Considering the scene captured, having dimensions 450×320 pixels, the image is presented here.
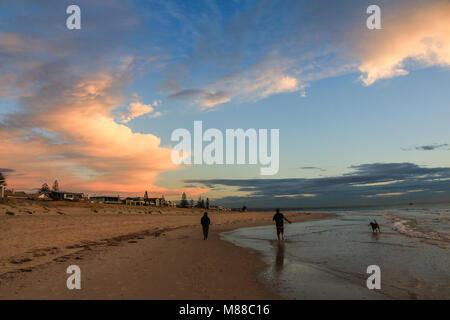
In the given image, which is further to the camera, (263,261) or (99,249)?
(99,249)

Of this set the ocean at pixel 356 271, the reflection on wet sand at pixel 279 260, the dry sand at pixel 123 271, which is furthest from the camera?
the reflection on wet sand at pixel 279 260

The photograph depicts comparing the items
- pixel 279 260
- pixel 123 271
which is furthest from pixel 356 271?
pixel 123 271

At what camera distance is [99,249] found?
16.7m

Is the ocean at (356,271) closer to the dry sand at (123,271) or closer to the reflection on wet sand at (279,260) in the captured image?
the reflection on wet sand at (279,260)

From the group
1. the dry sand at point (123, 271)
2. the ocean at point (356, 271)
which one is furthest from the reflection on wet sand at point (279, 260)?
the dry sand at point (123, 271)

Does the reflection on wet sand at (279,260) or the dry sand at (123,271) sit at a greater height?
the dry sand at (123,271)

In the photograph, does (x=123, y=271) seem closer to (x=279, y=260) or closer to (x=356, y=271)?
(x=279, y=260)

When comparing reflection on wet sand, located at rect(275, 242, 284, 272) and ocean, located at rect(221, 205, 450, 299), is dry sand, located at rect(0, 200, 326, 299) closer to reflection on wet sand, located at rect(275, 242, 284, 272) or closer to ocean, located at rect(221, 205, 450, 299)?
reflection on wet sand, located at rect(275, 242, 284, 272)

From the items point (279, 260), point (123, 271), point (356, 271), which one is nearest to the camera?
point (123, 271)
